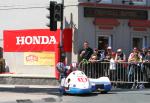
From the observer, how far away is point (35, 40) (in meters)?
28.0

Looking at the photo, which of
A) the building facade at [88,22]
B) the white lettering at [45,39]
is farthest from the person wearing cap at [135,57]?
→ the white lettering at [45,39]

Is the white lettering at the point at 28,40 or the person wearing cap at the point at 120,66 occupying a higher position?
the white lettering at the point at 28,40

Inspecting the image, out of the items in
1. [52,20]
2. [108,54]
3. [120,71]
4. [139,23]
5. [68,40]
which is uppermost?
[139,23]

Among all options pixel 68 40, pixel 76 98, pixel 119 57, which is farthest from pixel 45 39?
pixel 76 98

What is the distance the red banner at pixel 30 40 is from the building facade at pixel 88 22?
10.6 inches

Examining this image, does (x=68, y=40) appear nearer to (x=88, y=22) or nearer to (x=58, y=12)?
(x=88, y=22)

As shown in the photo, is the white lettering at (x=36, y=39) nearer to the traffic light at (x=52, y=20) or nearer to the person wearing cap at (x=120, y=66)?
the person wearing cap at (x=120, y=66)

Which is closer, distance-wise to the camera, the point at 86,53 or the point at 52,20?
the point at 52,20

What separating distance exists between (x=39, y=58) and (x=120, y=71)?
16.0ft

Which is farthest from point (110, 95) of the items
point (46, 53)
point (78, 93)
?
point (46, 53)

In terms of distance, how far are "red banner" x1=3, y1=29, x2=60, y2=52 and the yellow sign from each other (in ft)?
0.69

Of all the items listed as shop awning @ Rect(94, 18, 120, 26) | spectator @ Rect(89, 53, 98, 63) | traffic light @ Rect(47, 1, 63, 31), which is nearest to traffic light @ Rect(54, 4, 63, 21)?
traffic light @ Rect(47, 1, 63, 31)

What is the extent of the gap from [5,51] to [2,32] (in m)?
1.04

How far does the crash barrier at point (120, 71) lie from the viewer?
2497cm
